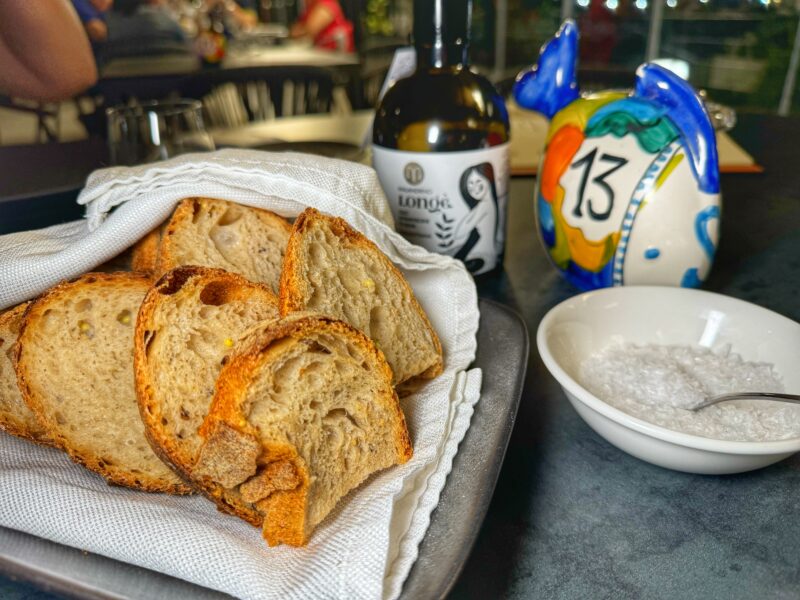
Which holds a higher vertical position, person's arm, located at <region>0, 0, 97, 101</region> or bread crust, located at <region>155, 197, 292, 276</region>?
person's arm, located at <region>0, 0, 97, 101</region>

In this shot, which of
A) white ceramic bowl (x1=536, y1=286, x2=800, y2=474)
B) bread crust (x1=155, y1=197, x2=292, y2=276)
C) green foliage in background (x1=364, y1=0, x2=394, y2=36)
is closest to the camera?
white ceramic bowl (x1=536, y1=286, x2=800, y2=474)

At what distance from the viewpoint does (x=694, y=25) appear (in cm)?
411

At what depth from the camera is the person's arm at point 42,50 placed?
0.76 metres

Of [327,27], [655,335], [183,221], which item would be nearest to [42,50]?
[183,221]

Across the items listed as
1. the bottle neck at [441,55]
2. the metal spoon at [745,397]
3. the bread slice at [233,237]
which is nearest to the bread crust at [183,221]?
the bread slice at [233,237]

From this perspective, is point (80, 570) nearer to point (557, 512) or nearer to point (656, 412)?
point (557, 512)

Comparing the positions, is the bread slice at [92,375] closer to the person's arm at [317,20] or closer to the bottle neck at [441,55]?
the bottle neck at [441,55]

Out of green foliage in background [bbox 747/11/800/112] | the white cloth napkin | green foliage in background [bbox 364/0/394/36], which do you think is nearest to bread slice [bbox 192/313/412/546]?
the white cloth napkin

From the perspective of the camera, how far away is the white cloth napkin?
40cm

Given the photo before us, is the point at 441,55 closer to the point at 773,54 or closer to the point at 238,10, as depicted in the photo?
the point at 773,54

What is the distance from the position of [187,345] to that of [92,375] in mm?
110

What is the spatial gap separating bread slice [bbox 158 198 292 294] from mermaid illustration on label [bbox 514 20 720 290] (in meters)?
0.36

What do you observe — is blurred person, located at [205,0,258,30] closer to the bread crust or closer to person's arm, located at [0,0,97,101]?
person's arm, located at [0,0,97,101]

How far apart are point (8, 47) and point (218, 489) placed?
65 centimetres
